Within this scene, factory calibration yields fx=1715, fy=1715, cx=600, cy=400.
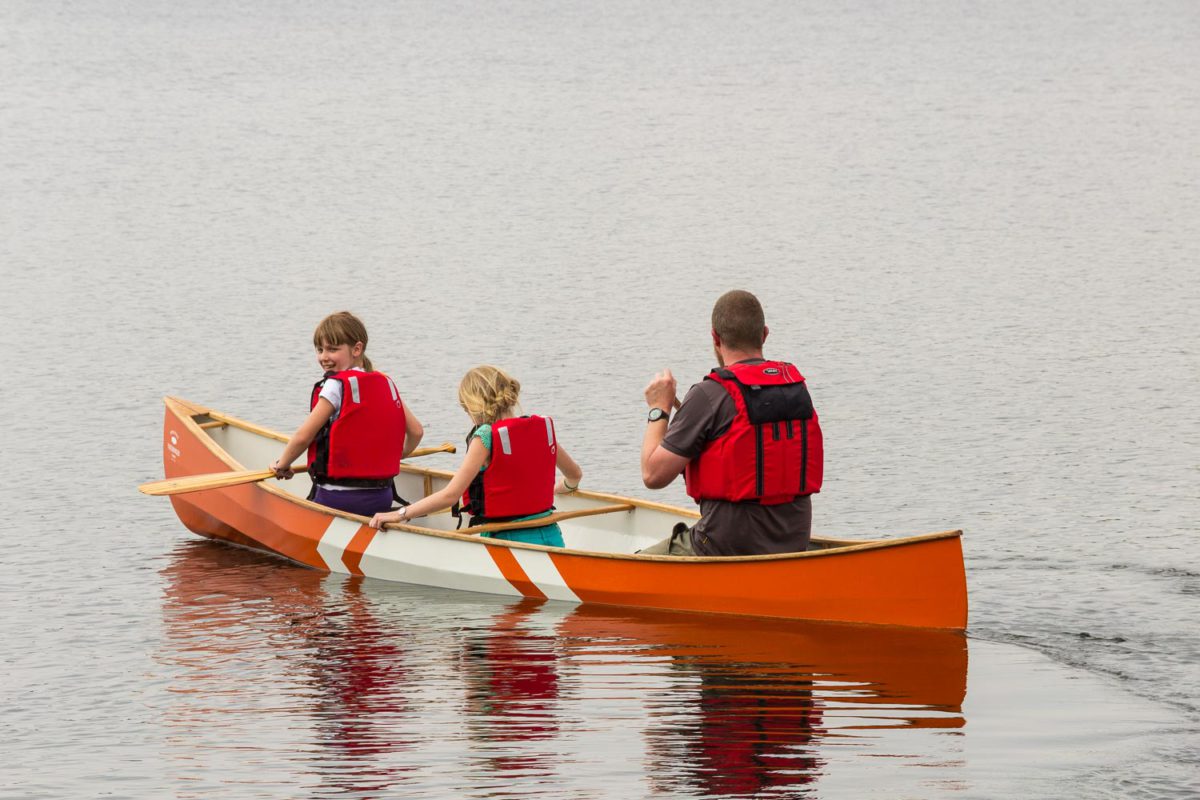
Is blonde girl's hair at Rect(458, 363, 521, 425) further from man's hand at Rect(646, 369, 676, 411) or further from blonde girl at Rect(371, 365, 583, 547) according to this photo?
man's hand at Rect(646, 369, 676, 411)

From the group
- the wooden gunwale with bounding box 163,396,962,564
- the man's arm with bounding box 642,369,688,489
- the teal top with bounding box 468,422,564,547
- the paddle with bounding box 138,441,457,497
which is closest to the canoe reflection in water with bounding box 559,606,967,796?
the wooden gunwale with bounding box 163,396,962,564

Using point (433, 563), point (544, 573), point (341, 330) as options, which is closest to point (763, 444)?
point (544, 573)

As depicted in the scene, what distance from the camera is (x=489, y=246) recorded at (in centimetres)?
2103

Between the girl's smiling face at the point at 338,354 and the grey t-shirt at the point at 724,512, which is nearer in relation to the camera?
the grey t-shirt at the point at 724,512

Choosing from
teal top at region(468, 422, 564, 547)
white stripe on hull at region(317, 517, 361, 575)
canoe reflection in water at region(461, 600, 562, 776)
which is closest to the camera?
canoe reflection in water at region(461, 600, 562, 776)

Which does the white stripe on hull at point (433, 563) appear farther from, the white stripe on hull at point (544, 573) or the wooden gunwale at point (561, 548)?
the white stripe on hull at point (544, 573)

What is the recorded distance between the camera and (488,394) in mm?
8031

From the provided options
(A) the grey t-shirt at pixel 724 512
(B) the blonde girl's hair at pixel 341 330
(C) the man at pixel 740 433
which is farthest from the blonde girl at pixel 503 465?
(C) the man at pixel 740 433

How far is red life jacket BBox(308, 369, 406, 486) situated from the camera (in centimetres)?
878

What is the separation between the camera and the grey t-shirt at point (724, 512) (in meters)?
7.01

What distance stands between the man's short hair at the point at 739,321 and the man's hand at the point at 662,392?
29 centimetres

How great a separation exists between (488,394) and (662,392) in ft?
4.24

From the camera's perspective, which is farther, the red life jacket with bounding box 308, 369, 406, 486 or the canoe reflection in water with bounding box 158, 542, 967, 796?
the red life jacket with bounding box 308, 369, 406, 486

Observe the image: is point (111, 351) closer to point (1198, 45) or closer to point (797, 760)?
point (797, 760)
